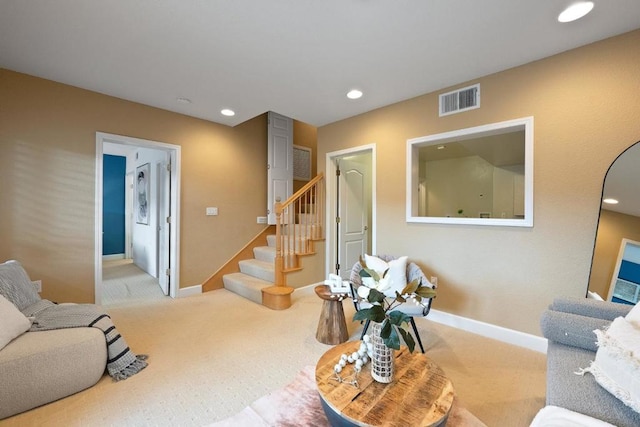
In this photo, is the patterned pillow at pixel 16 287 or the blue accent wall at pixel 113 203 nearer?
the patterned pillow at pixel 16 287

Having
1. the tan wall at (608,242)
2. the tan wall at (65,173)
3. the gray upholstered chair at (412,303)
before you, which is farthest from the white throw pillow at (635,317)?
the tan wall at (65,173)

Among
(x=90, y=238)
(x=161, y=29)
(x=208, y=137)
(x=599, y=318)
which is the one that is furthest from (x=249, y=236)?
(x=599, y=318)

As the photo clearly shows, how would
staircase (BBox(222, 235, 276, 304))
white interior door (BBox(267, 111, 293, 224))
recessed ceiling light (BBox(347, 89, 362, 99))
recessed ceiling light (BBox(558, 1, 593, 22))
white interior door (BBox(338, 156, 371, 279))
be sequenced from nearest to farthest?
1. recessed ceiling light (BBox(558, 1, 593, 22))
2. recessed ceiling light (BBox(347, 89, 362, 99))
3. staircase (BBox(222, 235, 276, 304))
4. white interior door (BBox(338, 156, 371, 279))
5. white interior door (BBox(267, 111, 293, 224))

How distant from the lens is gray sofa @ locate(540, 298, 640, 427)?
1.06 metres

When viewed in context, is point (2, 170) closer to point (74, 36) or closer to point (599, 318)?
point (74, 36)

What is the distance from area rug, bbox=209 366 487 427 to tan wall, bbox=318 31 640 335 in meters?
1.34

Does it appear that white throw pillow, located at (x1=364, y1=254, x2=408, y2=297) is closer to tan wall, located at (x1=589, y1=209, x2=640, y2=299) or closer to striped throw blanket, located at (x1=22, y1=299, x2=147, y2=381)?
tan wall, located at (x1=589, y1=209, x2=640, y2=299)

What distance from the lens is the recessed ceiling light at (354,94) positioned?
9.81 ft

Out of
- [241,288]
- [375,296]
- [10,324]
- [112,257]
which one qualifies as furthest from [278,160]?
[112,257]

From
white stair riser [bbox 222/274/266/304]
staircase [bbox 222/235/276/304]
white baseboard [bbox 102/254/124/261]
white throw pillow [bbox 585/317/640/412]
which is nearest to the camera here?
white throw pillow [bbox 585/317/640/412]

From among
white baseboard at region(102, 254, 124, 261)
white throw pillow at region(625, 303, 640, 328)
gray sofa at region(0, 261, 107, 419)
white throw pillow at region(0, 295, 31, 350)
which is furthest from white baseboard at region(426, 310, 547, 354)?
white baseboard at region(102, 254, 124, 261)

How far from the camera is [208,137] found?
3994 mm

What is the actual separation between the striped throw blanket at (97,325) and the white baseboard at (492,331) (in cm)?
284

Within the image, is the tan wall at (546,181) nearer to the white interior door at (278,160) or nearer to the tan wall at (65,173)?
the white interior door at (278,160)
